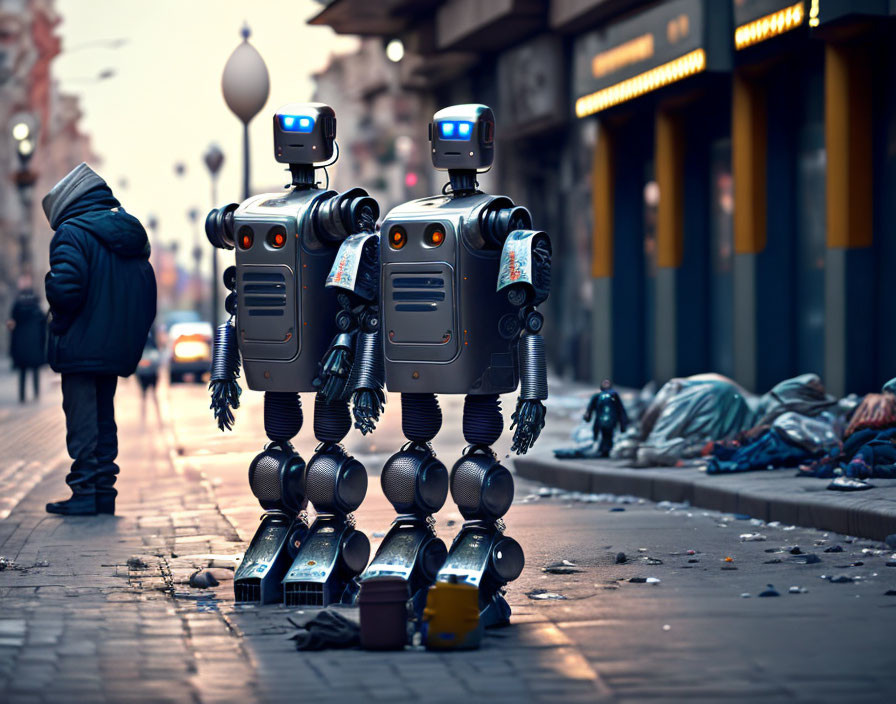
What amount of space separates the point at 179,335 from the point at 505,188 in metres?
7.13

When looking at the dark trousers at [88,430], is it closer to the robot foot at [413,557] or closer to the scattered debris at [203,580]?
the scattered debris at [203,580]

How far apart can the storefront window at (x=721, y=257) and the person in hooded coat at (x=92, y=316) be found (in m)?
11.5

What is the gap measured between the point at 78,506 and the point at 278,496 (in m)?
3.30

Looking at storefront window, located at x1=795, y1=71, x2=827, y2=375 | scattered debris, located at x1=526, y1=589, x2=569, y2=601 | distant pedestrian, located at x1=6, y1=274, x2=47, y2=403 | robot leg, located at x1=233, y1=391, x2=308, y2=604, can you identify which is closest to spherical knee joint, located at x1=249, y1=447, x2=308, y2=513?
robot leg, located at x1=233, y1=391, x2=308, y2=604

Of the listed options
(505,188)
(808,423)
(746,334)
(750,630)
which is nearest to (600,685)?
(750,630)

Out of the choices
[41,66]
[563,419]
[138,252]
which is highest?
[41,66]

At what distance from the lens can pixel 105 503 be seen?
10.3m

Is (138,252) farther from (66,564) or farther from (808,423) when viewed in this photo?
(808,423)

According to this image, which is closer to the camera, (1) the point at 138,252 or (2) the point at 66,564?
(2) the point at 66,564

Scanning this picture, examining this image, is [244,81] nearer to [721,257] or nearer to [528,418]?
[721,257]

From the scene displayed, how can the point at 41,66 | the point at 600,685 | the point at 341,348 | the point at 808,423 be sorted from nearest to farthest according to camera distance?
1. the point at 600,685
2. the point at 341,348
3. the point at 808,423
4. the point at 41,66

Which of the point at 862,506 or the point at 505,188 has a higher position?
the point at 505,188

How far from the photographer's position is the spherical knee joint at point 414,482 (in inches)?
264

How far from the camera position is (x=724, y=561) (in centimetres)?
801
